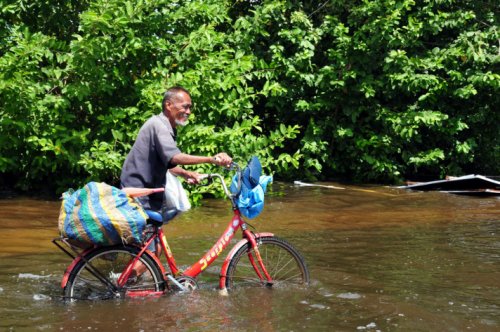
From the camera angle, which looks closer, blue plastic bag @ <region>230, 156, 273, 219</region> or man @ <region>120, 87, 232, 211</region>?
man @ <region>120, 87, 232, 211</region>

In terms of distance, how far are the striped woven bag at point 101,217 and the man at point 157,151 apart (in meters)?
0.34

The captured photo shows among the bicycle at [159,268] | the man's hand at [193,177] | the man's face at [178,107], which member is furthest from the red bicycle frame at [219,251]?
the man's face at [178,107]

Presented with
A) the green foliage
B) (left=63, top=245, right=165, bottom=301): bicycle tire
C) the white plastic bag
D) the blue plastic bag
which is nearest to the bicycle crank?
(left=63, top=245, right=165, bottom=301): bicycle tire

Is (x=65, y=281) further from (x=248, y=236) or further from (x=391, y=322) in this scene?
(x=391, y=322)

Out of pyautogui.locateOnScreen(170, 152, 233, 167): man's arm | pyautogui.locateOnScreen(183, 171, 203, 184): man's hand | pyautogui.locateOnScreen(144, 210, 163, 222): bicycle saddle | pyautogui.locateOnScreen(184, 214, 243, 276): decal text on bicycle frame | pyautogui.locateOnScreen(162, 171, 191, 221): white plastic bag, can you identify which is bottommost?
pyautogui.locateOnScreen(184, 214, 243, 276): decal text on bicycle frame

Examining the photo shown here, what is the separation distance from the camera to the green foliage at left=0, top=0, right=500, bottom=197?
10.4 metres

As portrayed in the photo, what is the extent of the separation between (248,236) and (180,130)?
484 centimetres

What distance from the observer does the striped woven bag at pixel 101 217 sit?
18.4 feet

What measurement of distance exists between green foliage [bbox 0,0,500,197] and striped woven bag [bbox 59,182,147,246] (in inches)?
186

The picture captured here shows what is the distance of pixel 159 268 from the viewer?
5.96m

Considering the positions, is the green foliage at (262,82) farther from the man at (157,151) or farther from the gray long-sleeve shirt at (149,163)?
the gray long-sleeve shirt at (149,163)

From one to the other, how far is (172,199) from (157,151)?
397 millimetres

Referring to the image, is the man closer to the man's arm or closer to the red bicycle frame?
the man's arm

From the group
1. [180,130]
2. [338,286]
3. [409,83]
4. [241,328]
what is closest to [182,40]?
[180,130]
